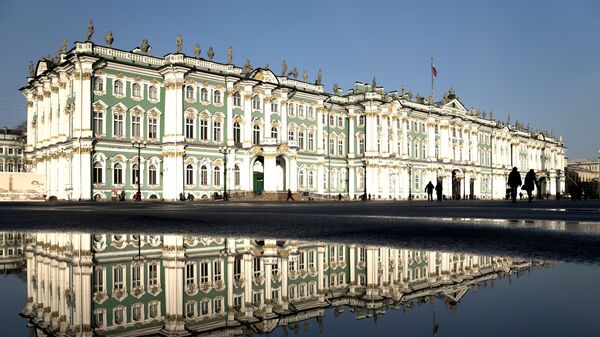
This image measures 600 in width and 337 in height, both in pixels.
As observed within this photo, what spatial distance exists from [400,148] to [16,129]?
269ft

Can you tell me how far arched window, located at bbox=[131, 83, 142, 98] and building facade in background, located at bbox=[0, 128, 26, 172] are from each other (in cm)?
5997

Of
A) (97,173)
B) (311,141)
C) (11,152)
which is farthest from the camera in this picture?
(11,152)

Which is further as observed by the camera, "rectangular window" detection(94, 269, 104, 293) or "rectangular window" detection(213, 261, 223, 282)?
"rectangular window" detection(213, 261, 223, 282)

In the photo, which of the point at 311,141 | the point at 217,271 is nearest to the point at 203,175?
the point at 311,141

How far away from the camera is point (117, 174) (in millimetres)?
49031

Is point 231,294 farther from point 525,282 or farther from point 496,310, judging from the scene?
point 525,282

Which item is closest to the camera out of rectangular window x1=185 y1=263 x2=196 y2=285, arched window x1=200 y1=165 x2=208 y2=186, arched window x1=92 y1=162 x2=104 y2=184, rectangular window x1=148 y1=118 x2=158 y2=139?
rectangular window x1=185 y1=263 x2=196 y2=285

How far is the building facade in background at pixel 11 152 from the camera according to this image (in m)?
100

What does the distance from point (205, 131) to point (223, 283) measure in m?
50.4

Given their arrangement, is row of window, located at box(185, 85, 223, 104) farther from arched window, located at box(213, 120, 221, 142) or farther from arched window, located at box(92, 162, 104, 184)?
arched window, located at box(92, 162, 104, 184)

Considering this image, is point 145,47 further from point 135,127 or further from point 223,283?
point 223,283

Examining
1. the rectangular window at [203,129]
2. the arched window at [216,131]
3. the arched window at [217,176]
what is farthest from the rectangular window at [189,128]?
the arched window at [217,176]

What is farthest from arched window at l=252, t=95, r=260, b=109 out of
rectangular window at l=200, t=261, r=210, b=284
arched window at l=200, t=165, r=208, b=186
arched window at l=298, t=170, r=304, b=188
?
rectangular window at l=200, t=261, r=210, b=284

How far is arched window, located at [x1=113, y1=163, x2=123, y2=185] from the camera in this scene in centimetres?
4883
